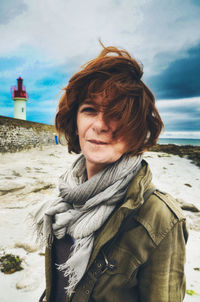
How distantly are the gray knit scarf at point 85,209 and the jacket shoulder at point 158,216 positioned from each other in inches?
6.9

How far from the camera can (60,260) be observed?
1.41m

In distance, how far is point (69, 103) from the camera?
1419mm

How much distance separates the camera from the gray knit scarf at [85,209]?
112 cm

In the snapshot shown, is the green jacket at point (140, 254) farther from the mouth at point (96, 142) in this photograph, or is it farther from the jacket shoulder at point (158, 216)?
the mouth at point (96, 142)

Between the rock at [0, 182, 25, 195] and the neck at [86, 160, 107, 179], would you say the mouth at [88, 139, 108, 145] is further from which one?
the rock at [0, 182, 25, 195]

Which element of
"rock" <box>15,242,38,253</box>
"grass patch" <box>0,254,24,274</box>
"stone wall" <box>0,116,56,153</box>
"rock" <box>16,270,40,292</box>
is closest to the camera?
"rock" <box>16,270,40,292</box>

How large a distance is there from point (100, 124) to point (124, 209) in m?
0.53

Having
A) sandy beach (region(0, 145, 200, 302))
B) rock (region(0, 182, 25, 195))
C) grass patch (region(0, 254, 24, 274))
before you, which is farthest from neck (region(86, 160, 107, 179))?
rock (region(0, 182, 25, 195))

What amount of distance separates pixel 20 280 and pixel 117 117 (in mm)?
2645

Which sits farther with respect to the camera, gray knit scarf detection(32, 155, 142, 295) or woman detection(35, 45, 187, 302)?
gray knit scarf detection(32, 155, 142, 295)

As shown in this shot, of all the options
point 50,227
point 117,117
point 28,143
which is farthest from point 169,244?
point 28,143

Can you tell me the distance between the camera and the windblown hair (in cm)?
113

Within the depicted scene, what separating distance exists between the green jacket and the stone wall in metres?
11.3

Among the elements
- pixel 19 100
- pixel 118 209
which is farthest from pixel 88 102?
pixel 19 100
